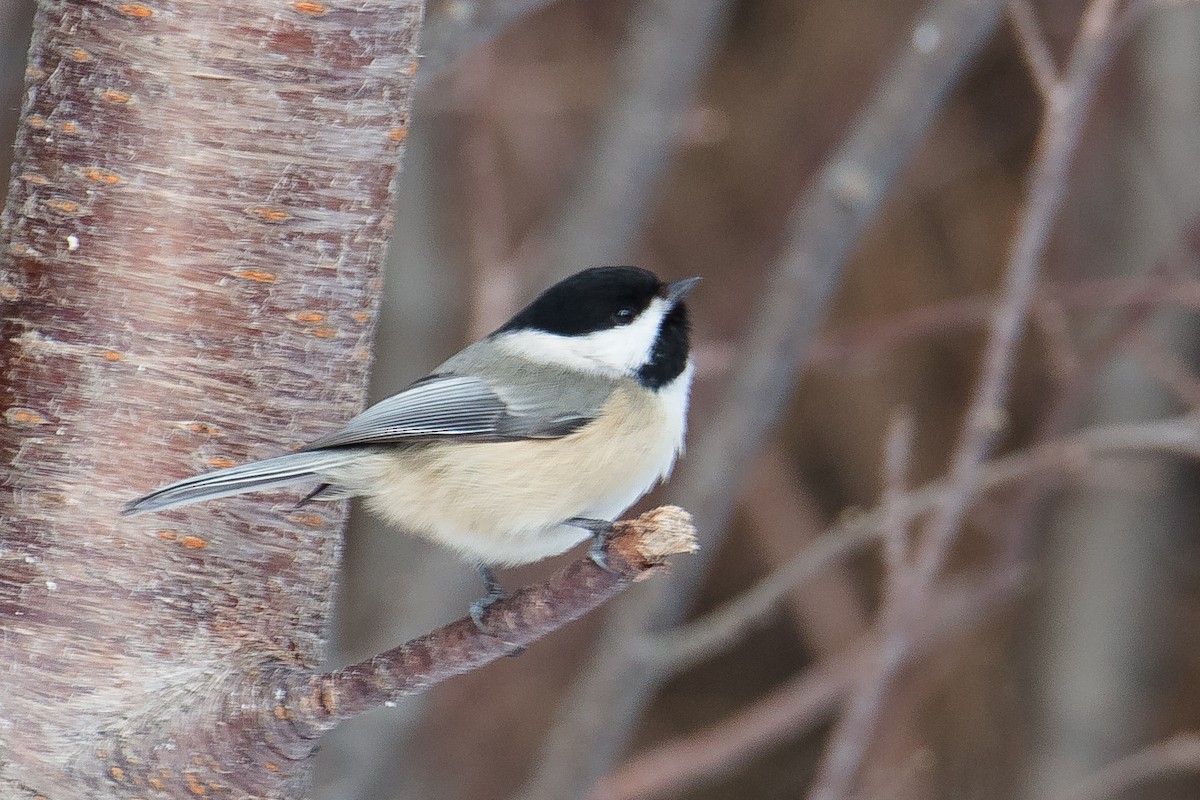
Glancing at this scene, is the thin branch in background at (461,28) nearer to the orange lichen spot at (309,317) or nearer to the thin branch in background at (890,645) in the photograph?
the orange lichen spot at (309,317)

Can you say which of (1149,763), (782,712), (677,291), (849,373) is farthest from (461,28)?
(1149,763)

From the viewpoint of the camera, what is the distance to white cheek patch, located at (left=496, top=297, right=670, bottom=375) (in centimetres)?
145

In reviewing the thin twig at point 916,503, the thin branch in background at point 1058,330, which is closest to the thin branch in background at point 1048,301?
the thin branch in background at point 1058,330

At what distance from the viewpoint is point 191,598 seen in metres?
1.08

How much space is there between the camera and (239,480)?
1023 millimetres

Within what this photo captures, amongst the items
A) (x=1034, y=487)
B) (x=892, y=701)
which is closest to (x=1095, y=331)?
(x=1034, y=487)

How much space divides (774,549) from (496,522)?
155 cm

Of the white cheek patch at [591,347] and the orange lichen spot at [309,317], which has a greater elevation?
the orange lichen spot at [309,317]

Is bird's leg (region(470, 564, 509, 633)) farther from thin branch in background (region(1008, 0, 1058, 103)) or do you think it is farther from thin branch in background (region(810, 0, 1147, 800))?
thin branch in background (region(1008, 0, 1058, 103))

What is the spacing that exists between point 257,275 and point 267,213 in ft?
0.19

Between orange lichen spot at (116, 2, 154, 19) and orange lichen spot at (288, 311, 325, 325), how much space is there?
11.4 inches

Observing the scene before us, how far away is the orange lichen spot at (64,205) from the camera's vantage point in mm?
1081

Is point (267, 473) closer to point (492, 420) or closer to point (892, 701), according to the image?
point (492, 420)

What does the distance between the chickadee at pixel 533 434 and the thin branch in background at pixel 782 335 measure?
47 cm
